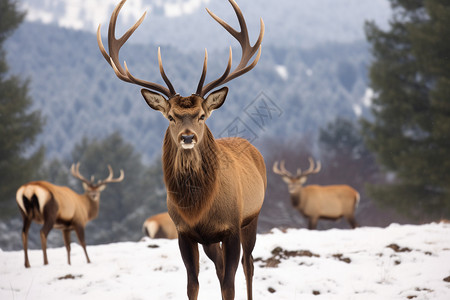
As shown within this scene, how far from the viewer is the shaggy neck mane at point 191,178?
358cm

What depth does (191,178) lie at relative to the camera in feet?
11.8

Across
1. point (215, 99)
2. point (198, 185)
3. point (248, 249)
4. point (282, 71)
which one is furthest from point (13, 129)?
point (282, 71)

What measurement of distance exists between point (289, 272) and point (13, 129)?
14131 mm

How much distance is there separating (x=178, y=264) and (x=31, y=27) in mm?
109952

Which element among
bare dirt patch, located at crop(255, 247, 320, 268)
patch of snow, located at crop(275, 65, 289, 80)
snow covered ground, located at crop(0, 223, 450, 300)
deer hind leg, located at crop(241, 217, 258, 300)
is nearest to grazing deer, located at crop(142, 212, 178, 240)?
snow covered ground, located at crop(0, 223, 450, 300)

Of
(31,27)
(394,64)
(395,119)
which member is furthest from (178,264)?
(31,27)

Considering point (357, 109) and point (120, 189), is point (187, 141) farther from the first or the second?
point (357, 109)

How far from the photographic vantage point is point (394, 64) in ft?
54.9

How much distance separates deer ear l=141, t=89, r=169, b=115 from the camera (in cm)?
367

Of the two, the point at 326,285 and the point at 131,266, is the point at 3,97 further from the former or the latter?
the point at 326,285

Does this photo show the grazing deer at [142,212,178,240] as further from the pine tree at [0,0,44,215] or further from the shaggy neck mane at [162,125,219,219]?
the shaggy neck mane at [162,125,219,219]

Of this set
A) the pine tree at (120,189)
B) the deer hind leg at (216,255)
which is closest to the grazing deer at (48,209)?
the deer hind leg at (216,255)

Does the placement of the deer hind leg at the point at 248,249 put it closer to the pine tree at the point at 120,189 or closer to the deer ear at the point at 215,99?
the deer ear at the point at 215,99

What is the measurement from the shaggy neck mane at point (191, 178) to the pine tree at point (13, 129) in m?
13.7
